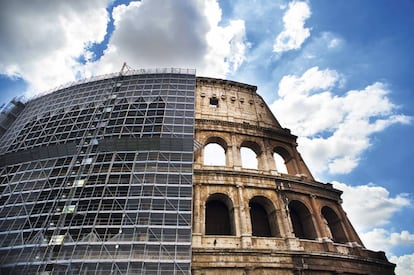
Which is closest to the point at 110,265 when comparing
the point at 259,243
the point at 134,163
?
the point at 134,163

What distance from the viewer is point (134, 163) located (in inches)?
545

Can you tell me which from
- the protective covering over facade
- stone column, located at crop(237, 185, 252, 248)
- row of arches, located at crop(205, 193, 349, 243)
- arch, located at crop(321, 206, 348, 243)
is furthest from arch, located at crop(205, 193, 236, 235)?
arch, located at crop(321, 206, 348, 243)

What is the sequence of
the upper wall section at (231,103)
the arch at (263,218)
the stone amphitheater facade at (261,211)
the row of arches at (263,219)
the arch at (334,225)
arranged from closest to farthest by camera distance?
1. the stone amphitheater facade at (261,211)
2. the row of arches at (263,219)
3. the arch at (263,218)
4. the arch at (334,225)
5. the upper wall section at (231,103)

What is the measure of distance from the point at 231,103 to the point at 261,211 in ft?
28.7

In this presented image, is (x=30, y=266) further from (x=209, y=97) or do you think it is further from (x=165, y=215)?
(x=209, y=97)

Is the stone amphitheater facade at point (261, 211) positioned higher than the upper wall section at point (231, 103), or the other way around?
the upper wall section at point (231, 103)

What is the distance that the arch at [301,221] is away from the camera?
14539mm

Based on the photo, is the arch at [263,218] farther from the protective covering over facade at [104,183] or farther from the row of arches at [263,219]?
the protective covering over facade at [104,183]

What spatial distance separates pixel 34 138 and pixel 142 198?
1050 cm

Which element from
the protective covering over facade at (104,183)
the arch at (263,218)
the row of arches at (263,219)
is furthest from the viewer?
the arch at (263,218)

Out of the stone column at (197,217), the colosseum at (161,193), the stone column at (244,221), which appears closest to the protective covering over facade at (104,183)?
the colosseum at (161,193)

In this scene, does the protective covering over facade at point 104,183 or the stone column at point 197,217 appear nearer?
the protective covering over facade at point 104,183

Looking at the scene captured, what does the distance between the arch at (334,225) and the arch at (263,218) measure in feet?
13.3

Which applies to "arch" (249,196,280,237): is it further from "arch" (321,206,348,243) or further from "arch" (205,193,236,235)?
"arch" (321,206,348,243)
